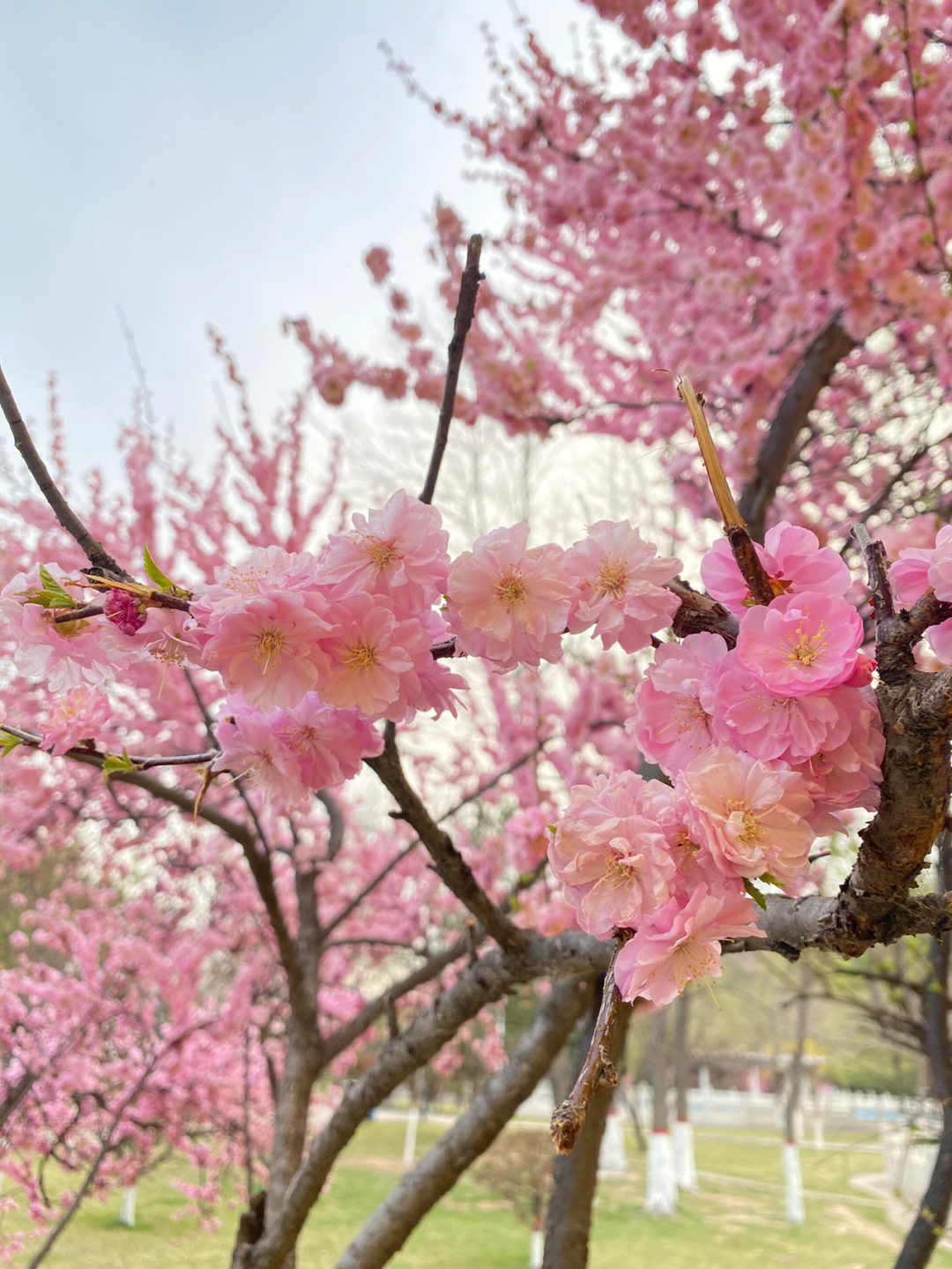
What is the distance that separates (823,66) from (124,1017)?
4.97 meters

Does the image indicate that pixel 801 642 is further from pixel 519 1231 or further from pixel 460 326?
pixel 519 1231

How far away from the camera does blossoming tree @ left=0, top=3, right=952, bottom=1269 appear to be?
50cm

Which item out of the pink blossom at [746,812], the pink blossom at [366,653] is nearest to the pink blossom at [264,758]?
the pink blossom at [366,653]

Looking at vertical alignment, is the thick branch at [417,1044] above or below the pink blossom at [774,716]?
below

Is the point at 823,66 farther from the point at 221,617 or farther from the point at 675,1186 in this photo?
the point at 675,1186

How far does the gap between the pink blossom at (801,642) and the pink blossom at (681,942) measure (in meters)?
0.13

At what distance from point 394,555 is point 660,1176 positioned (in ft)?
29.0

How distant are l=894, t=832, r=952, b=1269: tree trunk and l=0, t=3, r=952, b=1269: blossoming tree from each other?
1002 mm

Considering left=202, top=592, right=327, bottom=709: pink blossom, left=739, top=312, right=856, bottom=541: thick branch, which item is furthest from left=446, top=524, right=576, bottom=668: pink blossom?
left=739, top=312, right=856, bottom=541: thick branch

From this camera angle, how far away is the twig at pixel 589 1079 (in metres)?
0.37

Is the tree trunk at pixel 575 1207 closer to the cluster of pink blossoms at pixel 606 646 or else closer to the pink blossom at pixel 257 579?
the cluster of pink blossoms at pixel 606 646

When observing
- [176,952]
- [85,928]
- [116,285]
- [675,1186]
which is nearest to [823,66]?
[116,285]

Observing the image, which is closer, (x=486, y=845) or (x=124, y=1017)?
(x=124, y=1017)

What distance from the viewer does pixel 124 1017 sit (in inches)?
163
